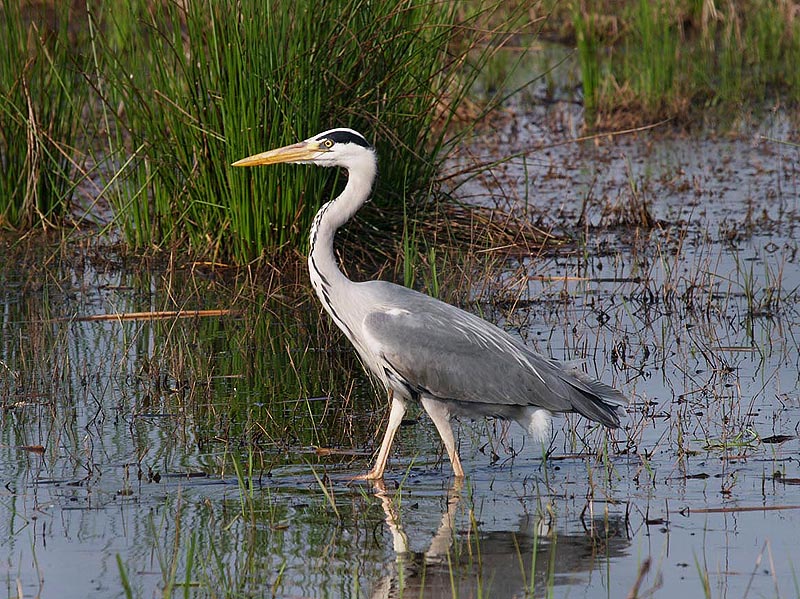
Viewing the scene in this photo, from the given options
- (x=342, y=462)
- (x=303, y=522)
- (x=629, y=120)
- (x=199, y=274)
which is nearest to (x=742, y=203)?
(x=629, y=120)

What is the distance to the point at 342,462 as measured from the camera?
5.90 m

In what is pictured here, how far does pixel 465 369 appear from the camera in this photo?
5.97 meters

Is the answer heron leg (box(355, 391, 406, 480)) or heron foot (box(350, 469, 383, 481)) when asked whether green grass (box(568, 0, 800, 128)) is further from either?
heron foot (box(350, 469, 383, 481))

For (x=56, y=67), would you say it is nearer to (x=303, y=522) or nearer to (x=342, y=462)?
(x=342, y=462)

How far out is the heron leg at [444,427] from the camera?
18.7 feet

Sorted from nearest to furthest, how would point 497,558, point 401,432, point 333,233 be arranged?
point 497,558 → point 333,233 → point 401,432

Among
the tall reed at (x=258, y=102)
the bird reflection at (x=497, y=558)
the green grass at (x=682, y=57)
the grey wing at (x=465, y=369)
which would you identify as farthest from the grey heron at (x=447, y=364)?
the green grass at (x=682, y=57)

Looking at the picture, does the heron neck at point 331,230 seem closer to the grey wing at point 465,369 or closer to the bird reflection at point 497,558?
the grey wing at point 465,369

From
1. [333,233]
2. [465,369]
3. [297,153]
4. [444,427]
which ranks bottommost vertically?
[444,427]

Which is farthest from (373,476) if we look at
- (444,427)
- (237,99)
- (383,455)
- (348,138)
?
(237,99)

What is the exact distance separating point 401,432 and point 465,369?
644 mm

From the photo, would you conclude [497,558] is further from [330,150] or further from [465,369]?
[330,150]

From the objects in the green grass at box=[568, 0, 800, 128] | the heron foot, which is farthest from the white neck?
the green grass at box=[568, 0, 800, 128]

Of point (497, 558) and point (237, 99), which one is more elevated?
point (237, 99)
